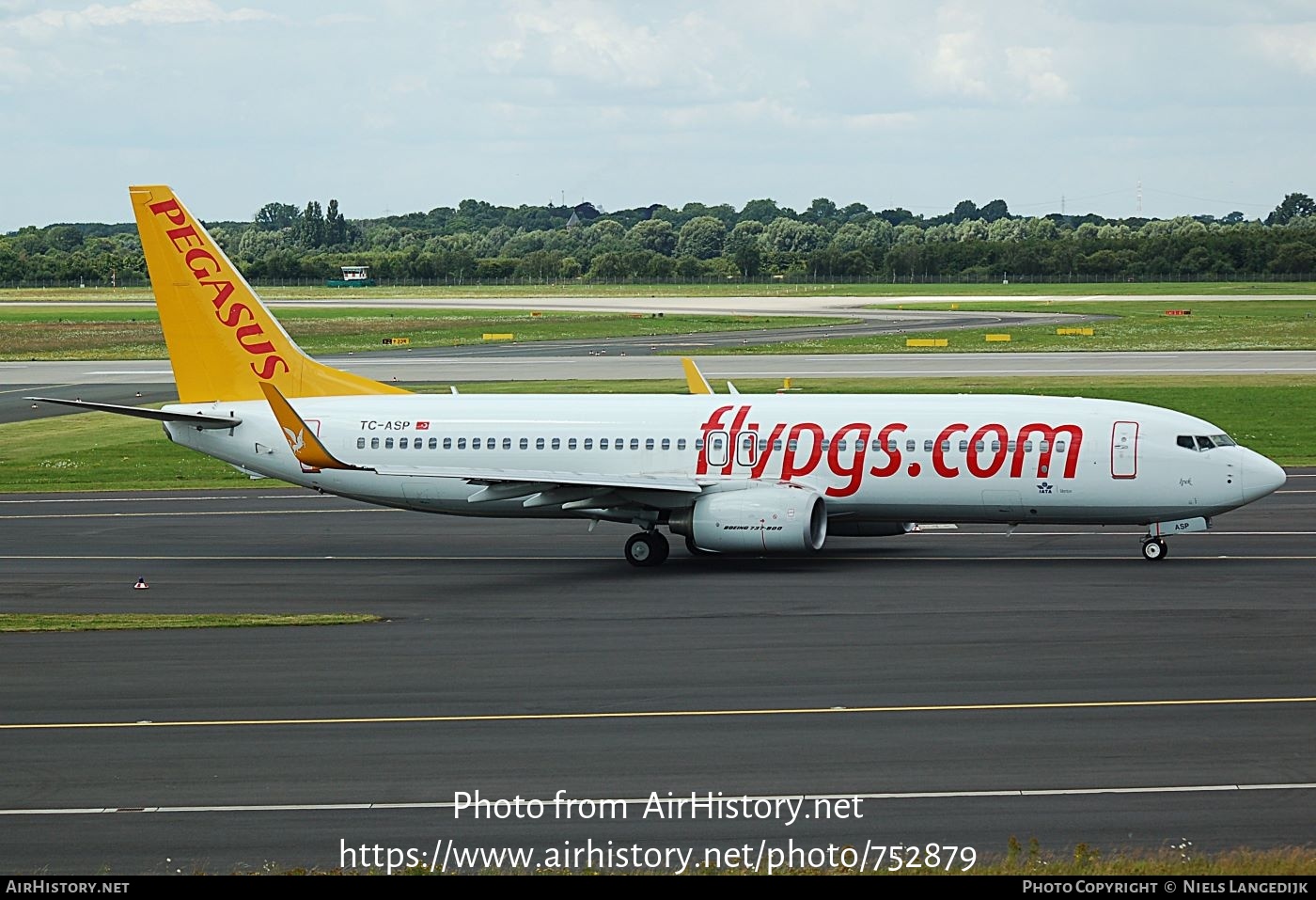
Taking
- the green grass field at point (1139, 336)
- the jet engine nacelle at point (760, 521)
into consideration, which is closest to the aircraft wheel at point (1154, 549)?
the jet engine nacelle at point (760, 521)

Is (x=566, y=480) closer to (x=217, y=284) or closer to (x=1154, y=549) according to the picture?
(x=217, y=284)

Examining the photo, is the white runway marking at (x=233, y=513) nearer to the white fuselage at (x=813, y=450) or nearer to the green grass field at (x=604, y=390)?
the green grass field at (x=604, y=390)

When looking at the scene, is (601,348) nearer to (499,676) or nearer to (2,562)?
(2,562)

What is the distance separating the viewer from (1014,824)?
61.1ft

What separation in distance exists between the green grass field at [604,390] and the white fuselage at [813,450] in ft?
49.2

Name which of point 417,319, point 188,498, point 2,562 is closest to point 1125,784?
point 2,562

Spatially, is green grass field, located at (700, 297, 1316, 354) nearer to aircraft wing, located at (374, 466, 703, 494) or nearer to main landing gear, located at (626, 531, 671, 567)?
aircraft wing, located at (374, 466, 703, 494)

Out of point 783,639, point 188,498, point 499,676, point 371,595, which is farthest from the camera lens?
point 188,498

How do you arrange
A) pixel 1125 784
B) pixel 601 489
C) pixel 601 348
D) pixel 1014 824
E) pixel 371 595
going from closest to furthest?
pixel 1014 824 → pixel 1125 784 → pixel 371 595 → pixel 601 489 → pixel 601 348

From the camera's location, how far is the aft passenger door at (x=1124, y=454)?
1468 inches

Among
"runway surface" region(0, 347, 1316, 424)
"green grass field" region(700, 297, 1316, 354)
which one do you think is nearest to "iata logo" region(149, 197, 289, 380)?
"runway surface" region(0, 347, 1316, 424)

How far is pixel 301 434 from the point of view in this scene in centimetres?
3738

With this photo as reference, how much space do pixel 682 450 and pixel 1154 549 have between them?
1111cm

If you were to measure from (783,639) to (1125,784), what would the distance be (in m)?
9.88
